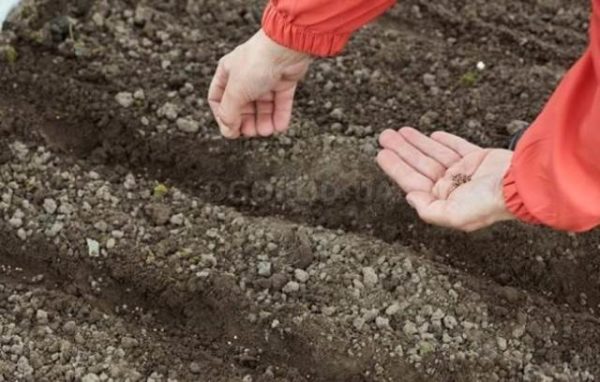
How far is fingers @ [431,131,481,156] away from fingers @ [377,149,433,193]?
0.11 m

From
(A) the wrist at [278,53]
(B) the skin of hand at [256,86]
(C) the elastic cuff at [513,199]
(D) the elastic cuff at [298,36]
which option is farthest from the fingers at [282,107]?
(C) the elastic cuff at [513,199]

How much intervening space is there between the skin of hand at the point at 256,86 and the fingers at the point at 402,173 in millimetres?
244

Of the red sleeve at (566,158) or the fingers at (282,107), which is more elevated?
the red sleeve at (566,158)

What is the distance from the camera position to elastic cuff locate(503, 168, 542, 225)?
1.90 metres

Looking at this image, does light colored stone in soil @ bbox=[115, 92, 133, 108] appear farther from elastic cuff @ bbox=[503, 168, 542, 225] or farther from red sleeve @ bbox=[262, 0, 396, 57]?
elastic cuff @ bbox=[503, 168, 542, 225]

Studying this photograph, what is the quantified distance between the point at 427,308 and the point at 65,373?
2.34 feet

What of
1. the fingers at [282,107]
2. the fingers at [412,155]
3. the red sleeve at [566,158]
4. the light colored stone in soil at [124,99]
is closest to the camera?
the red sleeve at [566,158]

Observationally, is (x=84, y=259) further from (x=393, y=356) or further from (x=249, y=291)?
(x=393, y=356)

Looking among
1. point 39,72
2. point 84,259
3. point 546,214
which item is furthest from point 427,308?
point 39,72

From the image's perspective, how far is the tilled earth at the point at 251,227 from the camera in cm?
218

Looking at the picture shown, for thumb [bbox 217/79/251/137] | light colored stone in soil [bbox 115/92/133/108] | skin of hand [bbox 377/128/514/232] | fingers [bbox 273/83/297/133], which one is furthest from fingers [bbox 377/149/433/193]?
light colored stone in soil [bbox 115/92/133/108]

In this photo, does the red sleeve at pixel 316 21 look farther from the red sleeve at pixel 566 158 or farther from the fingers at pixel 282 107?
the red sleeve at pixel 566 158

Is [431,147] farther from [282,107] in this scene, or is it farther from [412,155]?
[282,107]

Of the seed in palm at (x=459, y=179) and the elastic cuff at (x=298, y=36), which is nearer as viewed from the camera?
the elastic cuff at (x=298, y=36)
